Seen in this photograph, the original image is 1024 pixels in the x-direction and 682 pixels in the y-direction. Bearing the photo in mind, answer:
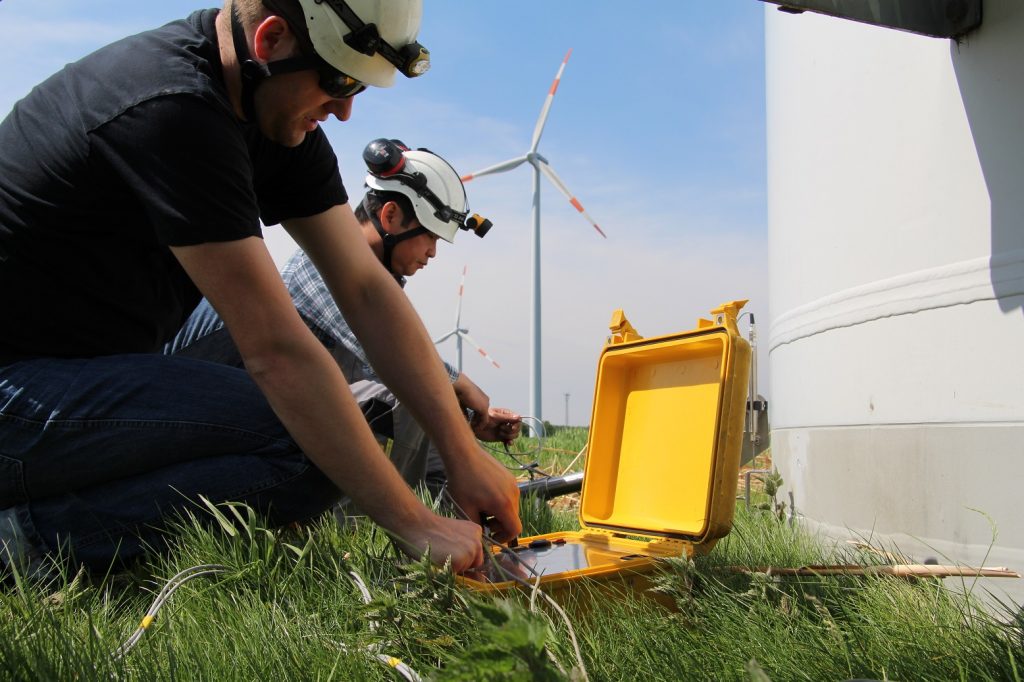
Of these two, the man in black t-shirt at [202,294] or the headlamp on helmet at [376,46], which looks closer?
the man in black t-shirt at [202,294]

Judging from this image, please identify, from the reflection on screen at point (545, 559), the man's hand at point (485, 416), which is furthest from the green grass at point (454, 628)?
the man's hand at point (485, 416)

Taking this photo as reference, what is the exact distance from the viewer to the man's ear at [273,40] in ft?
Result: 6.25

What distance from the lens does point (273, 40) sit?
6.34 feet

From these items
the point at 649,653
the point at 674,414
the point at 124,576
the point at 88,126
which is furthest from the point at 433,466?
the point at 649,653

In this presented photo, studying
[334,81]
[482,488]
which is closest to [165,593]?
[482,488]

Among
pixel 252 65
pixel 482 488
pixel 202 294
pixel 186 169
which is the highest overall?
pixel 252 65

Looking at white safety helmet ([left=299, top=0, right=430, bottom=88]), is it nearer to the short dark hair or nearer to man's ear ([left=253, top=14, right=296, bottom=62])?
man's ear ([left=253, top=14, right=296, bottom=62])

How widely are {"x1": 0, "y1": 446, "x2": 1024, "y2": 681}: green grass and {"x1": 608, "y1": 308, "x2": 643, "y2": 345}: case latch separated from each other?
925 mm

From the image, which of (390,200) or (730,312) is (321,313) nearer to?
(390,200)

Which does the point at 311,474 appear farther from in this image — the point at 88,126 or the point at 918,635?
the point at 918,635

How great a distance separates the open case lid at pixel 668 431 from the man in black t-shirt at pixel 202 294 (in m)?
0.51

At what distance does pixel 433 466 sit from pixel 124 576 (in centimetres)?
218

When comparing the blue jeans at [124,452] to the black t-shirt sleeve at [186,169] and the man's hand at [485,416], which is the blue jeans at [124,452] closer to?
the black t-shirt sleeve at [186,169]

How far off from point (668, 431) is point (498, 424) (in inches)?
50.6
